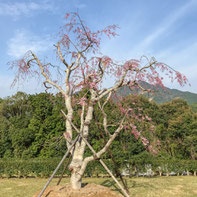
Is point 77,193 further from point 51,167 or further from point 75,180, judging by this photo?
point 51,167

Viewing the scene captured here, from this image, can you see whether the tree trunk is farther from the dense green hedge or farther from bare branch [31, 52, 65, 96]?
the dense green hedge

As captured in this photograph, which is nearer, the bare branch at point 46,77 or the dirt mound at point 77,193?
the dirt mound at point 77,193

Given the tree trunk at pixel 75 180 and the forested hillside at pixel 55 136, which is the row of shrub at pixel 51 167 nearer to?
the forested hillside at pixel 55 136

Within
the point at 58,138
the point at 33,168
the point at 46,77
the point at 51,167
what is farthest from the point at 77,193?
the point at 58,138

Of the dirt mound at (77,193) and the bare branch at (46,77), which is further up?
the bare branch at (46,77)

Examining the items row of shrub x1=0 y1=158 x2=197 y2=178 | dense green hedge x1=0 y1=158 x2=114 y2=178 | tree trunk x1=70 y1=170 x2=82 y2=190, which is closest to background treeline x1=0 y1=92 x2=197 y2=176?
row of shrub x1=0 y1=158 x2=197 y2=178

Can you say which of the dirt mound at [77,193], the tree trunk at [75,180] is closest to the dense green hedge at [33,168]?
the tree trunk at [75,180]

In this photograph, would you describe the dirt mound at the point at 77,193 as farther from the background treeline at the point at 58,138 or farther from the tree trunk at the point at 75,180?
the background treeline at the point at 58,138

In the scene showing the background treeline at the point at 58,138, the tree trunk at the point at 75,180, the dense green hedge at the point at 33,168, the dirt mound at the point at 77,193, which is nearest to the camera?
the dirt mound at the point at 77,193

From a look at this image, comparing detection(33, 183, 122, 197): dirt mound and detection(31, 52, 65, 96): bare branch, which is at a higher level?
detection(31, 52, 65, 96): bare branch

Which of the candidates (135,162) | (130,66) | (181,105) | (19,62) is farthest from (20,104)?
(181,105)

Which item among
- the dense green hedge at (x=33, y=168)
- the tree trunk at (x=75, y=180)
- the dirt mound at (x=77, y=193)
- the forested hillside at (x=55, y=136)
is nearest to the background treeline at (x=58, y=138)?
the forested hillside at (x=55, y=136)

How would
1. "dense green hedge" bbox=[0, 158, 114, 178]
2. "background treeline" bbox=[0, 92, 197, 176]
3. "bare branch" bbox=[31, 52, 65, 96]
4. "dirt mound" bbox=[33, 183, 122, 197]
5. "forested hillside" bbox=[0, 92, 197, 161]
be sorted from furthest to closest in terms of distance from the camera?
"forested hillside" bbox=[0, 92, 197, 161], "background treeline" bbox=[0, 92, 197, 176], "dense green hedge" bbox=[0, 158, 114, 178], "bare branch" bbox=[31, 52, 65, 96], "dirt mound" bbox=[33, 183, 122, 197]

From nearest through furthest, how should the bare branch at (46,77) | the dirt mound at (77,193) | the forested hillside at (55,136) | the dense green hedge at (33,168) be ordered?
the dirt mound at (77,193) → the bare branch at (46,77) → the dense green hedge at (33,168) → the forested hillside at (55,136)
